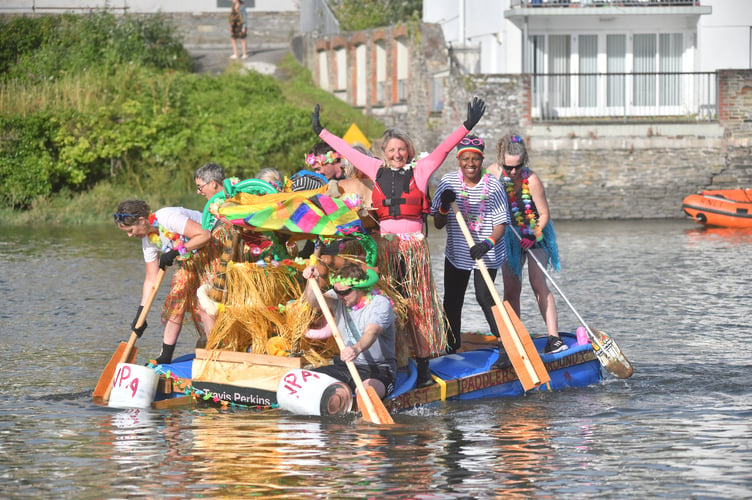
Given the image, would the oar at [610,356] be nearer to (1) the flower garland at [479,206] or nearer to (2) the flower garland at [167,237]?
(1) the flower garland at [479,206]

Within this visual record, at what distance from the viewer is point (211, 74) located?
39656 millimetres

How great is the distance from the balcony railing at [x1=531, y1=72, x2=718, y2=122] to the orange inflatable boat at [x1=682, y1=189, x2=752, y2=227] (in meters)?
4.28

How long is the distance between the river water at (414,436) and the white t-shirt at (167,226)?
1343 mm

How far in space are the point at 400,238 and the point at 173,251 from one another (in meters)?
1.88

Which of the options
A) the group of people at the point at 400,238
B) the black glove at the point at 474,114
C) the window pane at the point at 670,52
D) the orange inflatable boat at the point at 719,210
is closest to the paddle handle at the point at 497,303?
the group of people at the point at 400,238

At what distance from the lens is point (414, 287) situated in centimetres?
1087

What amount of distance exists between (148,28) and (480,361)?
29.5 meters

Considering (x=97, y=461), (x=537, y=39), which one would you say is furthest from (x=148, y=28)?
(x=97, y=461)

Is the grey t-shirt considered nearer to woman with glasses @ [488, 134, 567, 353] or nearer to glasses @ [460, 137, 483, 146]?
glasses @ [460, 137, 483, 146]

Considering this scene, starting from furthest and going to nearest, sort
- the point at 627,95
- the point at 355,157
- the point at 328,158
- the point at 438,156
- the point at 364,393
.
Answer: the point at 627,95
the point at 328,158
the point at 355,157
the point at 438,156
the point at 364,393

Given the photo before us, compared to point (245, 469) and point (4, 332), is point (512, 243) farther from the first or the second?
point (4, 332)

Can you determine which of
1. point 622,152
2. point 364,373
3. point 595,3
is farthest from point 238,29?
point 364,373

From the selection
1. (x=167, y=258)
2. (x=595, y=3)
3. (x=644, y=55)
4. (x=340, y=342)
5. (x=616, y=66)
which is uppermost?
(x=595, y=3)

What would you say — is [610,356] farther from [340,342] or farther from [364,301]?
[340,342]
